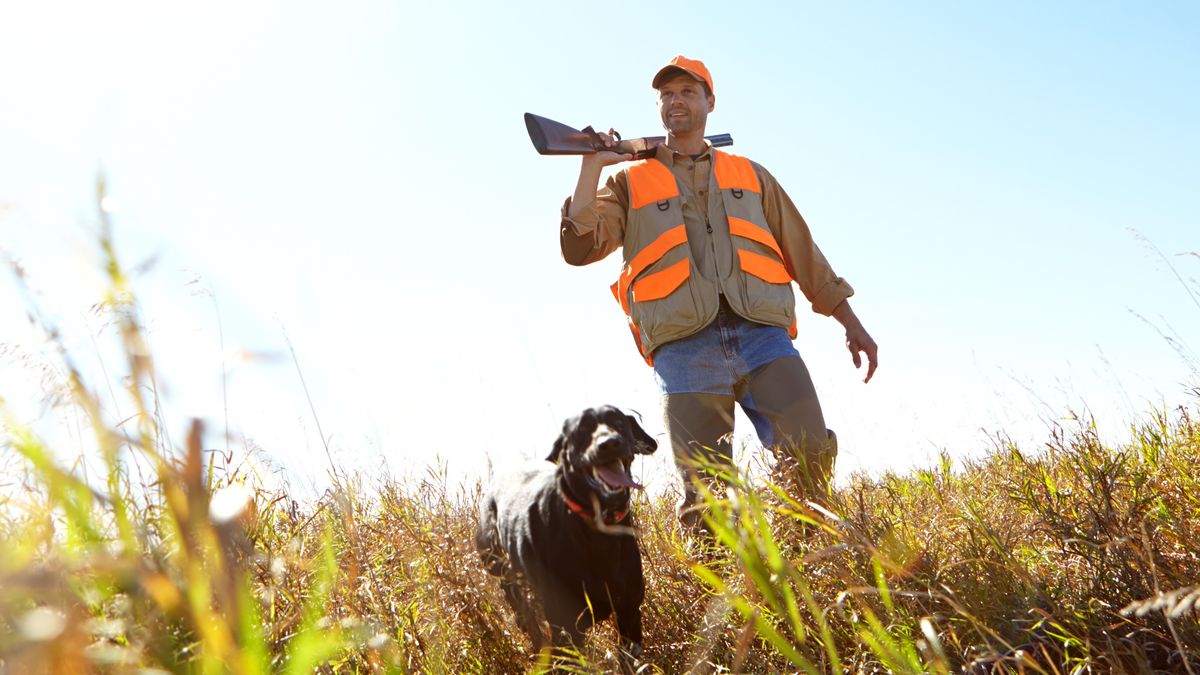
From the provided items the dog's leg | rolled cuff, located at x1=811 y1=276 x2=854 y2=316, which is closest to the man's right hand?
rolled cuff, located at x1=811 y1=276 x2=854 y2=316

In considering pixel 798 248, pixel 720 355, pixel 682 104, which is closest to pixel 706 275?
pixel 720 355

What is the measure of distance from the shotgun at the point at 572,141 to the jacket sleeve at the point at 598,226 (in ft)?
0.55

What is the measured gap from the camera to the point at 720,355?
4289 millimetres

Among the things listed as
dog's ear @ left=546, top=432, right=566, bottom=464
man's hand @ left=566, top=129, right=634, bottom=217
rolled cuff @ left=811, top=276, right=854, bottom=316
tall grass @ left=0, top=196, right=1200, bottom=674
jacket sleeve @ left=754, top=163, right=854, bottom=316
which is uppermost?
man's hand @ left=566, top=129, right=634, bottom=217

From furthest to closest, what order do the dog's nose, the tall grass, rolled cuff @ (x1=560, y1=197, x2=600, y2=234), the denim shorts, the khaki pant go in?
rolled cuff @ (x1=560, y1=197, x2=600, y2=234), the denim shorts, the khaki pant, the dog's nose, the tall grass

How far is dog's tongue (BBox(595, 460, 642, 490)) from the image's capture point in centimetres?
333

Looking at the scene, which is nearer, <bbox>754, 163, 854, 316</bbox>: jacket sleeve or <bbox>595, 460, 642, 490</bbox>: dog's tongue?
<bbox>595, 460, 642, 490</bbox>: dog's tongue

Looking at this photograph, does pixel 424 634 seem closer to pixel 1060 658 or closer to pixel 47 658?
pixel 1060 658

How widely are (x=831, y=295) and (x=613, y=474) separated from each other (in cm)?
196

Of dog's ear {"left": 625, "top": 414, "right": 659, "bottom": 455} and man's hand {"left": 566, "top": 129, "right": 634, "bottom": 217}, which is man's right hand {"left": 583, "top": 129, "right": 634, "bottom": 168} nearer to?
man's hand {"left": 566, "top": 129, "right": 634, "bottom": 217}

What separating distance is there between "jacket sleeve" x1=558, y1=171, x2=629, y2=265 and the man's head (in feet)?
1.33

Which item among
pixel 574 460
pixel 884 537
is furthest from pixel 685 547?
pixel 884 537

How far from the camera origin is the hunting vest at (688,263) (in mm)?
4309

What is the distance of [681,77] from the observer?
4.77 meters
